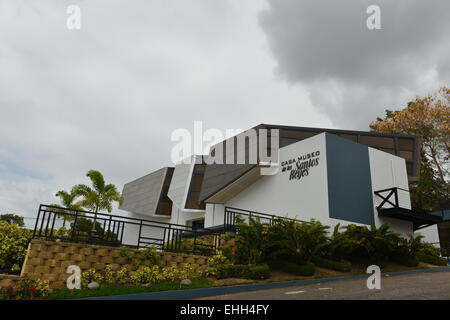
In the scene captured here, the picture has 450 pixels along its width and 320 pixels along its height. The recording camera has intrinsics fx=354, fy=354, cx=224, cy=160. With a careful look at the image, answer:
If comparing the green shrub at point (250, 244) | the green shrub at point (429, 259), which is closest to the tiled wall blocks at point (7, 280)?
the green shrub at point (250, 244)

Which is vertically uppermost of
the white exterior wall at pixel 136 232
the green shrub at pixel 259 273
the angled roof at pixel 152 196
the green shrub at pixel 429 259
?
the angled roof at pixel 152 196

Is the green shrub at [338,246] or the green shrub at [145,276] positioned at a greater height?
the green shrub at [338,246]

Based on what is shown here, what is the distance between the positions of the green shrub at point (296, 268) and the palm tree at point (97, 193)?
10.8 meters

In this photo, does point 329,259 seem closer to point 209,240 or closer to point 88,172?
point 209,240

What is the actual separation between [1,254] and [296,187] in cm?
1358

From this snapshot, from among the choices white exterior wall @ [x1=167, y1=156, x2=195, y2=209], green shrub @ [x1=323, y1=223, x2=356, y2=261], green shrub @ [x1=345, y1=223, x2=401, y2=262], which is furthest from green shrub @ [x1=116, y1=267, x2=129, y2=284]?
white exterior wall @ [x1=167, y1=156, x2=195, y2=209]

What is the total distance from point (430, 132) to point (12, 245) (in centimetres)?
3108

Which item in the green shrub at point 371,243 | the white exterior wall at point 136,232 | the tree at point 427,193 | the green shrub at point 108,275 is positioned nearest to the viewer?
the green shrub at point 108,275

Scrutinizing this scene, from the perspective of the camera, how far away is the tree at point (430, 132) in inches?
1154

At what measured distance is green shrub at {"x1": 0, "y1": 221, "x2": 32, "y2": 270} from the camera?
9750 millimetres

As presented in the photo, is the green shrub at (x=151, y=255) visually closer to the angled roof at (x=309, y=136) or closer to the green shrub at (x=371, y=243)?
the green shrub at (x=371, y=243)

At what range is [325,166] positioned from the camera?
57.2 feet

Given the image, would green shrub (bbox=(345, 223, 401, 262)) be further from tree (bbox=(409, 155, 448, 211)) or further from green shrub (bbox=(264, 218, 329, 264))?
tree (bbox=(409, 155, 448, 211))
